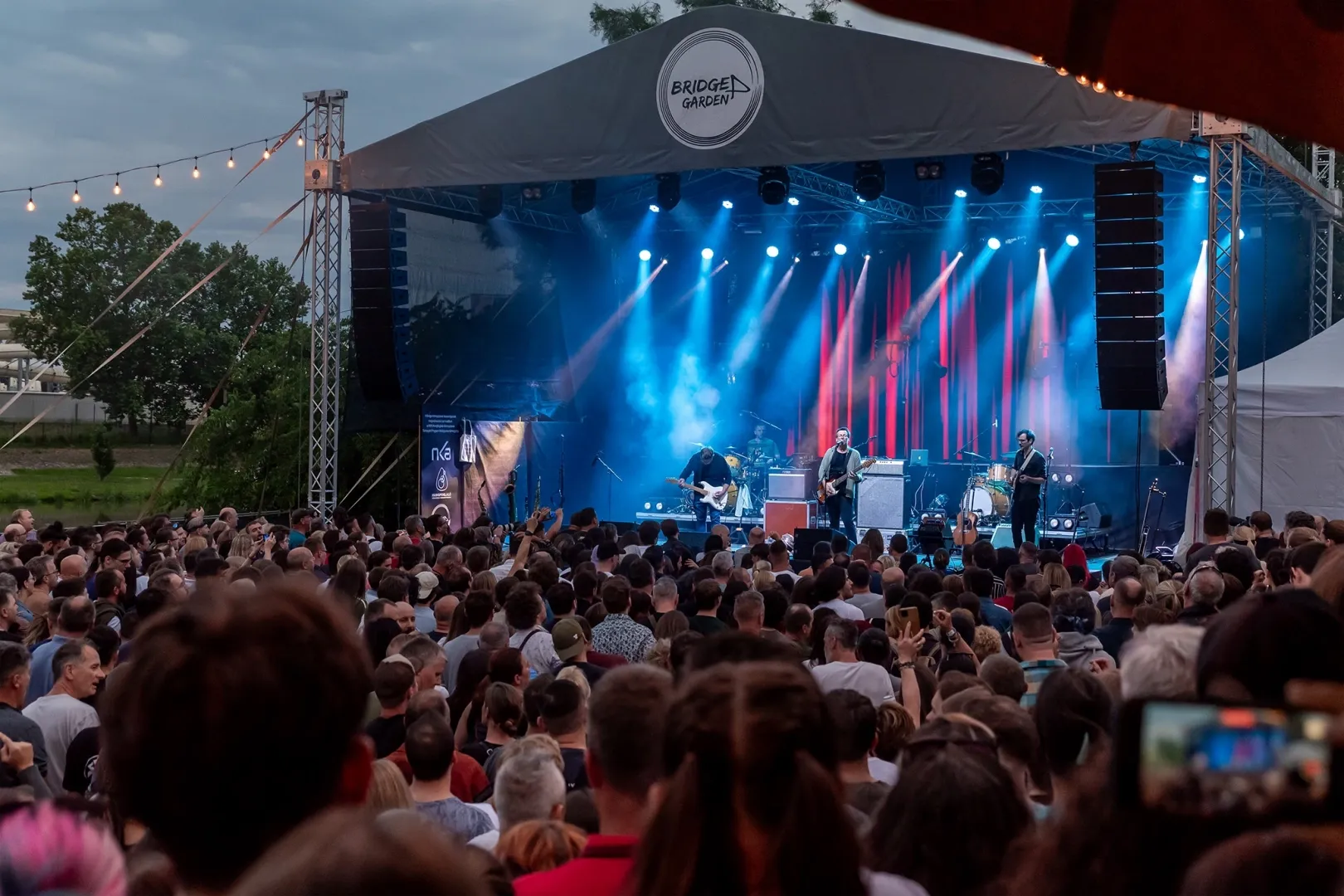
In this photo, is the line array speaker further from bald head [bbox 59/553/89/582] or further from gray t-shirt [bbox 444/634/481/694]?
gray t-shirt [bbox 444/634/481/694]

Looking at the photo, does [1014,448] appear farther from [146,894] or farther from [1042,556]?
[146,894]

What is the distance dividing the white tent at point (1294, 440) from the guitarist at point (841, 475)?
168 inches

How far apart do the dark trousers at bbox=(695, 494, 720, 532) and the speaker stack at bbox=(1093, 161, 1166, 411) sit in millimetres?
6471

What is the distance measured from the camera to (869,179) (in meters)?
13.7

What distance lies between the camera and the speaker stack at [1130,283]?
458 inches

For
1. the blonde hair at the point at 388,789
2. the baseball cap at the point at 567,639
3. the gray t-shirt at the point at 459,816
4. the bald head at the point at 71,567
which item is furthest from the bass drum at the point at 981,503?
the blonde hair at the point at 388,789

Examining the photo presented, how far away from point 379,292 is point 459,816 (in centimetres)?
1221

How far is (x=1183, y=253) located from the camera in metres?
16.4

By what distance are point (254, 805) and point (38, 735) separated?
10.6 ft

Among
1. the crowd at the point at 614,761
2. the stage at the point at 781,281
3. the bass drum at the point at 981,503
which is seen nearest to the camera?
the crowd at the point at 614,761

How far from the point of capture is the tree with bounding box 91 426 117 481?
31.3 meters

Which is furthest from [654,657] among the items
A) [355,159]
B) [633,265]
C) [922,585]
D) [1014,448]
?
[633,265]

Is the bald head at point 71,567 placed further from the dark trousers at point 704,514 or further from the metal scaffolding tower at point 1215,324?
the dark trousers at point 704,514

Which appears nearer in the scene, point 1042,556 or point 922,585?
point 922,585
